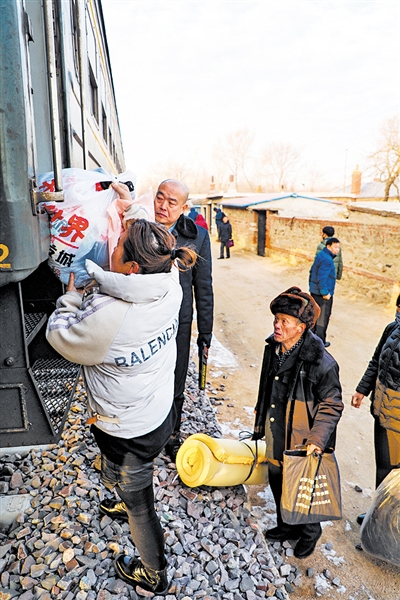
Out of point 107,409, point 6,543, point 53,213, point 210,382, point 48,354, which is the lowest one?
point 210,382

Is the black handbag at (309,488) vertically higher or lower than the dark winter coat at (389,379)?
lower

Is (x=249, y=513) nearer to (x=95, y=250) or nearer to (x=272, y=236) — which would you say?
(x=95, y=250)

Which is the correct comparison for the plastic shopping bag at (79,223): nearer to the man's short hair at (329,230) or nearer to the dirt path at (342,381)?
the dirt path at (342,381)

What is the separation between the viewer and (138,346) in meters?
1.61

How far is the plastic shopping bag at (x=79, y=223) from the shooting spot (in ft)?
6.01

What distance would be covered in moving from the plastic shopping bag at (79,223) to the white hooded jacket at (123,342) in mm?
300

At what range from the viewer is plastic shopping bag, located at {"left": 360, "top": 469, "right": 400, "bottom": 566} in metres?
2.34

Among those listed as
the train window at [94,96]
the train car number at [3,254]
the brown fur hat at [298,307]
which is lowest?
the brown fur hat at [298,307]

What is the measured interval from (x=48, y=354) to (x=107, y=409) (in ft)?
5.29

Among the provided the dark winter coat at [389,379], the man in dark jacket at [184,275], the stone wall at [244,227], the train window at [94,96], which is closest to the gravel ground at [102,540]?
the man in dark jacket at [184,275]

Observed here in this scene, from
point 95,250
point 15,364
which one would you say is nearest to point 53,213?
point 95,250

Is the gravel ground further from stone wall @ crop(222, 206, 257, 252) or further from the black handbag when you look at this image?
stone wall @ crop(222, 206, 257, 252)

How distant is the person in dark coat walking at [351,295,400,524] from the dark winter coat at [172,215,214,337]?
1.28 meters

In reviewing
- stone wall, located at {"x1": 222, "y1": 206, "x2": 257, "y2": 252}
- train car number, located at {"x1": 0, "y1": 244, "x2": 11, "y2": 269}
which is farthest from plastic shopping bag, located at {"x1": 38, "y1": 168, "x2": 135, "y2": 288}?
stone wall, located at {"x1": 222, "y1": 206, "x2": 257, "y2": 252}
